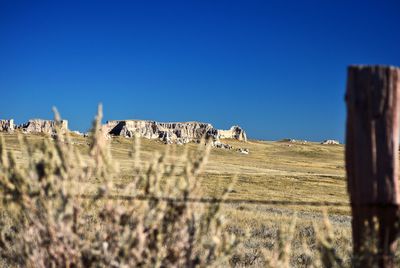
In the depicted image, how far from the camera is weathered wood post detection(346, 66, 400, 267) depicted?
3.40 meters

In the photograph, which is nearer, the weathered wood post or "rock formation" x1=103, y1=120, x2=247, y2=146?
the weathered wood post

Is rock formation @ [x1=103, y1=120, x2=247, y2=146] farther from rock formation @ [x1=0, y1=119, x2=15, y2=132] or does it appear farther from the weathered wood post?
the weathered wood post

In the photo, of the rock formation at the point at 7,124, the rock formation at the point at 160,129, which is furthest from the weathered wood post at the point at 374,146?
the rock formation at the point at 160,129

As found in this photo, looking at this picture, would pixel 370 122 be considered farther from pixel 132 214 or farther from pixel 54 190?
pixel 54 190


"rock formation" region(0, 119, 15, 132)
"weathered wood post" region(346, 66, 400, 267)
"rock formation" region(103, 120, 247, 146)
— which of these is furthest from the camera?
"rock formation" region(103, 120, 247, 146)

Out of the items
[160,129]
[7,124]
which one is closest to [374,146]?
[7,124]

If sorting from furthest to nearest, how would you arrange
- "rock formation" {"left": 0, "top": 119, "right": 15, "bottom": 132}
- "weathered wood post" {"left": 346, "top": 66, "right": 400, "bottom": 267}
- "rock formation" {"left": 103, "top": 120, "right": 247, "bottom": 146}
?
"rock formation" {"left": 103, "top": 120, "right": 247, "bottom": 146} → "rock formation" {"left": 0, "top": 119, "right": 15, "bottom": 132} → "weathered wood post" {"left": 346, "top": 66, "right": 400, "bottom": 267}

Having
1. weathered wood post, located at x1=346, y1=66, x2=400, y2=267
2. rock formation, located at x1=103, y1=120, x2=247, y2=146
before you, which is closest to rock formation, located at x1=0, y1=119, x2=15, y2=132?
rock formation, located at x1=103, y1=120, x2=247, y2=146

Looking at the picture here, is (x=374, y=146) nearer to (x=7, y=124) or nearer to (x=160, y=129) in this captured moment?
(x=7, y=124)

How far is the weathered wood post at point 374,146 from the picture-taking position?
3.40m

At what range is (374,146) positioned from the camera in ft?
11.1

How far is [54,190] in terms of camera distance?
366 centimetres

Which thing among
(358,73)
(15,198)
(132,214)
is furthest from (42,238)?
(358,73)

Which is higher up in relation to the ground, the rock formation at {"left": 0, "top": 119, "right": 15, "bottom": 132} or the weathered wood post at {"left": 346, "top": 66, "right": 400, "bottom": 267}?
the rock formation at {"left": 0, "top": 119, "right": 15, "bottom": 132}
